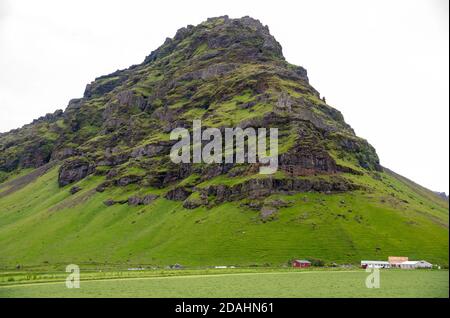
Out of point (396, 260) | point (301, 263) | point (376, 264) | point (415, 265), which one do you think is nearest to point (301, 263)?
point (301, 263)

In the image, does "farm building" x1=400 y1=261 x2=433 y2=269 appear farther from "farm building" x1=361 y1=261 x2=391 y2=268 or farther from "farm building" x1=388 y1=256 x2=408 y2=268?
"farm building" x1=361 y1=261 x2=391 y2=268

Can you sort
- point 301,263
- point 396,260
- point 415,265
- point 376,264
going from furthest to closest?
point 396,260 < point 301,263 < point 376,264 < point 415,265

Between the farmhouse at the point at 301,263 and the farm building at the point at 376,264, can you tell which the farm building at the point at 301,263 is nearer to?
the farmhouse at the point at 301,263

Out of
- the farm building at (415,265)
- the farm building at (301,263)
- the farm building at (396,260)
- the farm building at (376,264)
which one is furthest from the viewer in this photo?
the farm building at (301,263)

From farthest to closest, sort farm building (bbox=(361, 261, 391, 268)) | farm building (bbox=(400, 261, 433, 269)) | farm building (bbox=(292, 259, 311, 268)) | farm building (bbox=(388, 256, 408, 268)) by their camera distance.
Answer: farm building (bbox=(292, 259, 311, 268)) → farm building (bbox=(388, 256, 408, 268)) → farm building (bbox=(361, 261, 391, 268)) → farm building (bbox=(400, 261, 433, 269))

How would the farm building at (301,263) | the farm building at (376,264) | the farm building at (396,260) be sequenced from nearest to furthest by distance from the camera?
the farm building at (376,264)
the farm building at (396,260)
the farm building at (301,263)

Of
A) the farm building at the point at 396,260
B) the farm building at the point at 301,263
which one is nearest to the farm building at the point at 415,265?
the farm building at the point at 396,260

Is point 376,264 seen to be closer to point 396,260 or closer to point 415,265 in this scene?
point 396,260

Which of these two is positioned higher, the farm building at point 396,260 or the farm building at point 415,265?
the farm building at point 396,260

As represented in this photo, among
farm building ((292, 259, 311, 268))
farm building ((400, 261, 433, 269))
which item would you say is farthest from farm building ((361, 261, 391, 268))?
farm building ((292, 259, 311, 268))

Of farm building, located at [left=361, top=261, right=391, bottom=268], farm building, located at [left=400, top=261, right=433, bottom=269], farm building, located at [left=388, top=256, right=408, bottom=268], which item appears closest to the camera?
farm building, located at [left=400, top=261, right=433, bottom=269]
